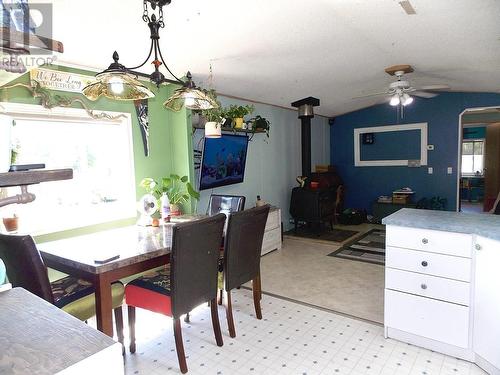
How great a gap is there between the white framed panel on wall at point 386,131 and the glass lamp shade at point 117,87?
5.50m

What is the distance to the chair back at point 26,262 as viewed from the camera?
5.76 feet

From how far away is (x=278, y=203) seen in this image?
5.56m

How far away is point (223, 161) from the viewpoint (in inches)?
161

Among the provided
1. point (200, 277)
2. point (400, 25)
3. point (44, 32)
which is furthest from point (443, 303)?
point (44, 32)

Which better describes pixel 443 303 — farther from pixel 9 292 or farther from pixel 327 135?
pixel 327 135

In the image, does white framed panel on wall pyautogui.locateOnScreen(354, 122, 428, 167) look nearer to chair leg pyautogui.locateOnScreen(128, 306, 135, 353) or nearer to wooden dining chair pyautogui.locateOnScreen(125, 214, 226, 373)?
wooden dining chair pyautogui.locateOnScreen(125, 214, 226, 373)

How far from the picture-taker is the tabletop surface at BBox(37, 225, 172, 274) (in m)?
1.91

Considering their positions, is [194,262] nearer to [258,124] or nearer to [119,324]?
[119,324]

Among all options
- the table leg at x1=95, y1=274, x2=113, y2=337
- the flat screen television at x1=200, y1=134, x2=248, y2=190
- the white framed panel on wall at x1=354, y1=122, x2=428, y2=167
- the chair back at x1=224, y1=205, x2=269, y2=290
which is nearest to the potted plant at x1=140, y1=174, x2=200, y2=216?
the flat screen television at x1=200, y1=134, x2=248, y2=190

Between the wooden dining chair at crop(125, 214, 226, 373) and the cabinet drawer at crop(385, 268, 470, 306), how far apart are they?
4.12 feet

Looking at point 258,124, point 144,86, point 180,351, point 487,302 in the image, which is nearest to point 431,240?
point 487,302

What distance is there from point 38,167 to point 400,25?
2743mm

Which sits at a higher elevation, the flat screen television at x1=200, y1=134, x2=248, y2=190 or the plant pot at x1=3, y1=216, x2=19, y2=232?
the flat screen television at x1=200, y1=134, x2=248, y2=190

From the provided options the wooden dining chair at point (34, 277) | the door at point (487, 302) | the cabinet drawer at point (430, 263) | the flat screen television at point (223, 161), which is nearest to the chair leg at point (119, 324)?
the wooden dining chair at point (34, 277)
